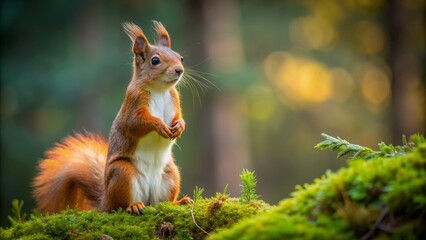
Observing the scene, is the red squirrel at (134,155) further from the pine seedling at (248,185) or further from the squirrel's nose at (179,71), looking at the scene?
the pine seedling at (248,185)

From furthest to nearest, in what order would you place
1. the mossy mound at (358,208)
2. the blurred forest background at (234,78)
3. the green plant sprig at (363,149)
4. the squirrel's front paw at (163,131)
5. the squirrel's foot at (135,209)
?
the blurred forest background at (234,78) → the squirrel's front paw at (163,131) → the squirrel's foot at (135,209) → the green plant sprig at (363,149) → the mossy mound at (358,208)

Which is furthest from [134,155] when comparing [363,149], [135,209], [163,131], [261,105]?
[261,105]

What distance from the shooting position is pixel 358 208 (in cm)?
172

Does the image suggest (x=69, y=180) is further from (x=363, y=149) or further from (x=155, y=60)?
(x=363, y=149)

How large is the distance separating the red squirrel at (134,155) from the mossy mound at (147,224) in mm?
306

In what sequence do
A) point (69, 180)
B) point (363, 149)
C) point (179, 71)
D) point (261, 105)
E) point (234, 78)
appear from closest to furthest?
point (363, 149) → point (179, 71) → point (69, 180) → point (234, 78) → point (261, 105)

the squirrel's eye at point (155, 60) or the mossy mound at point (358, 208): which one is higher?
the squirrel's eye at point (155, 60)

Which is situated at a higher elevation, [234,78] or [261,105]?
[234,78]

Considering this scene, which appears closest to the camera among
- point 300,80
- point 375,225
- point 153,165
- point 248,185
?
point 375,225

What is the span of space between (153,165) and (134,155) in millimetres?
129

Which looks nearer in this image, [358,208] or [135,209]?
[358,208]

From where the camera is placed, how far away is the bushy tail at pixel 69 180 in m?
3.69

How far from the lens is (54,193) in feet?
12.1

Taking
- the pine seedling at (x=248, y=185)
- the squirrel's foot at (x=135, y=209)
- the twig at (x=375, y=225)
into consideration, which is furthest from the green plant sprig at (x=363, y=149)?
the squirrel's foot at (x=135, y=209)
